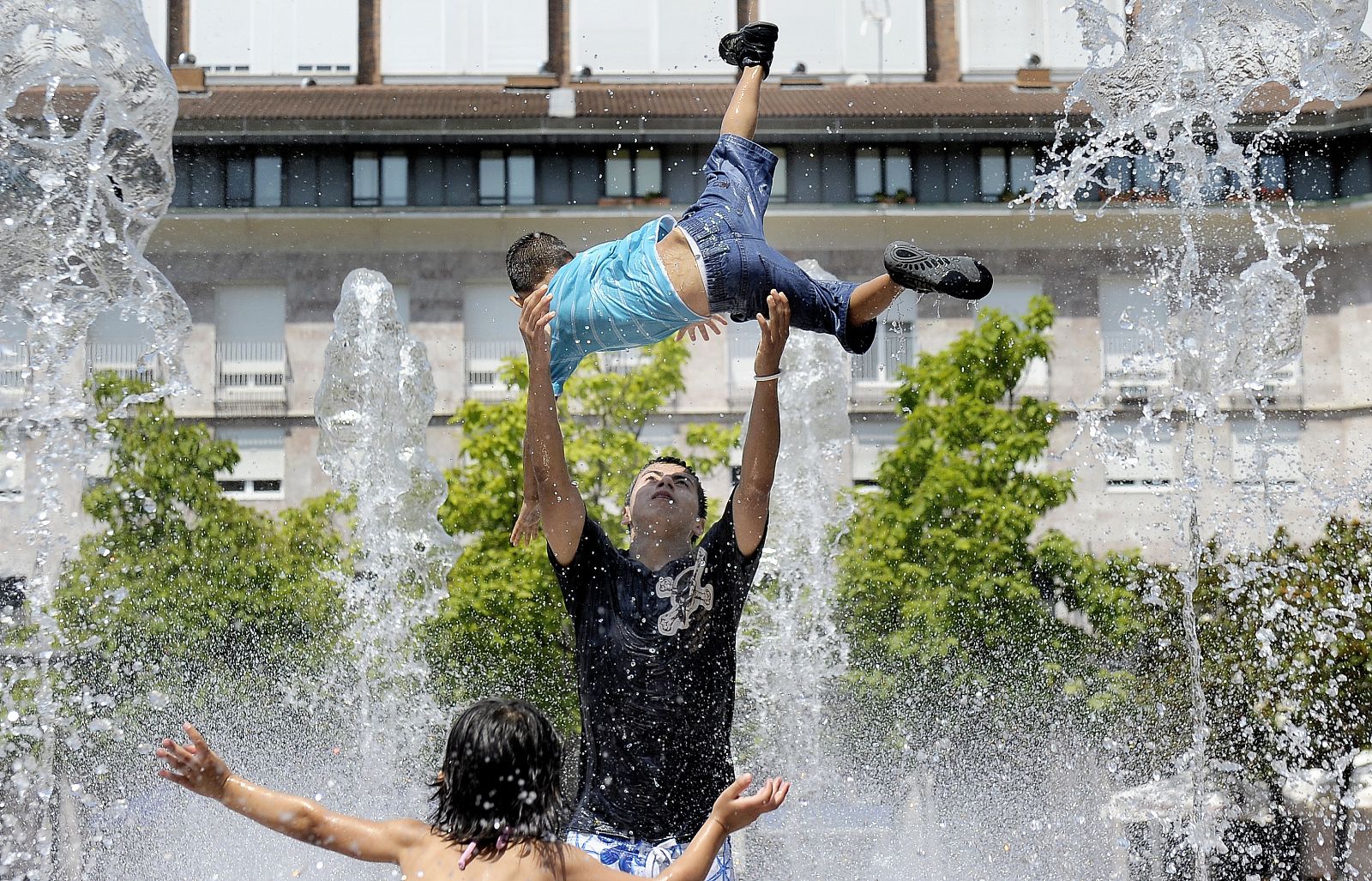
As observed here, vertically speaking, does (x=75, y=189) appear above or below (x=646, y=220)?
below

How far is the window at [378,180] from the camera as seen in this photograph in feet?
76.4

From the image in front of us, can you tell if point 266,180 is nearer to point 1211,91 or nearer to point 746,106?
point 1211,91

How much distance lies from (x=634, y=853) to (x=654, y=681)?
0.39 metres

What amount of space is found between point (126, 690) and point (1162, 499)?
1345 centimetres

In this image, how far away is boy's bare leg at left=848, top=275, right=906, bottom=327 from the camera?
4461 millimetres

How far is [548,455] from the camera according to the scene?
3699mm

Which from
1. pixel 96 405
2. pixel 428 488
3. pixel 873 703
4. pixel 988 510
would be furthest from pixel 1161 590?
pixel 96 405

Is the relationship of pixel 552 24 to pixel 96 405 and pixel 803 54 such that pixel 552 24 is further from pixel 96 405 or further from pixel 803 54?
pixel 96 405

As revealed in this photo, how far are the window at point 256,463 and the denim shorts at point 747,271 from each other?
19.4 m

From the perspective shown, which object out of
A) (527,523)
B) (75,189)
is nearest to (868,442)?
(75,189)

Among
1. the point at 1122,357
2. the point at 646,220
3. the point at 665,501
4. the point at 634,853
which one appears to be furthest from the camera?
the point at 646,220

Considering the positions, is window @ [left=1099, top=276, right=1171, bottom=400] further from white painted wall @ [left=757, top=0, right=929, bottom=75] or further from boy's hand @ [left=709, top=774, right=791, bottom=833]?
boy's hand @ [left=709, top=774, right=791, bottom=833]

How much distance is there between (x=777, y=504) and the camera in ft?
43.7

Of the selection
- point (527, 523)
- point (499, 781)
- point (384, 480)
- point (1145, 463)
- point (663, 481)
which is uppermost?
point (1145, 463)
